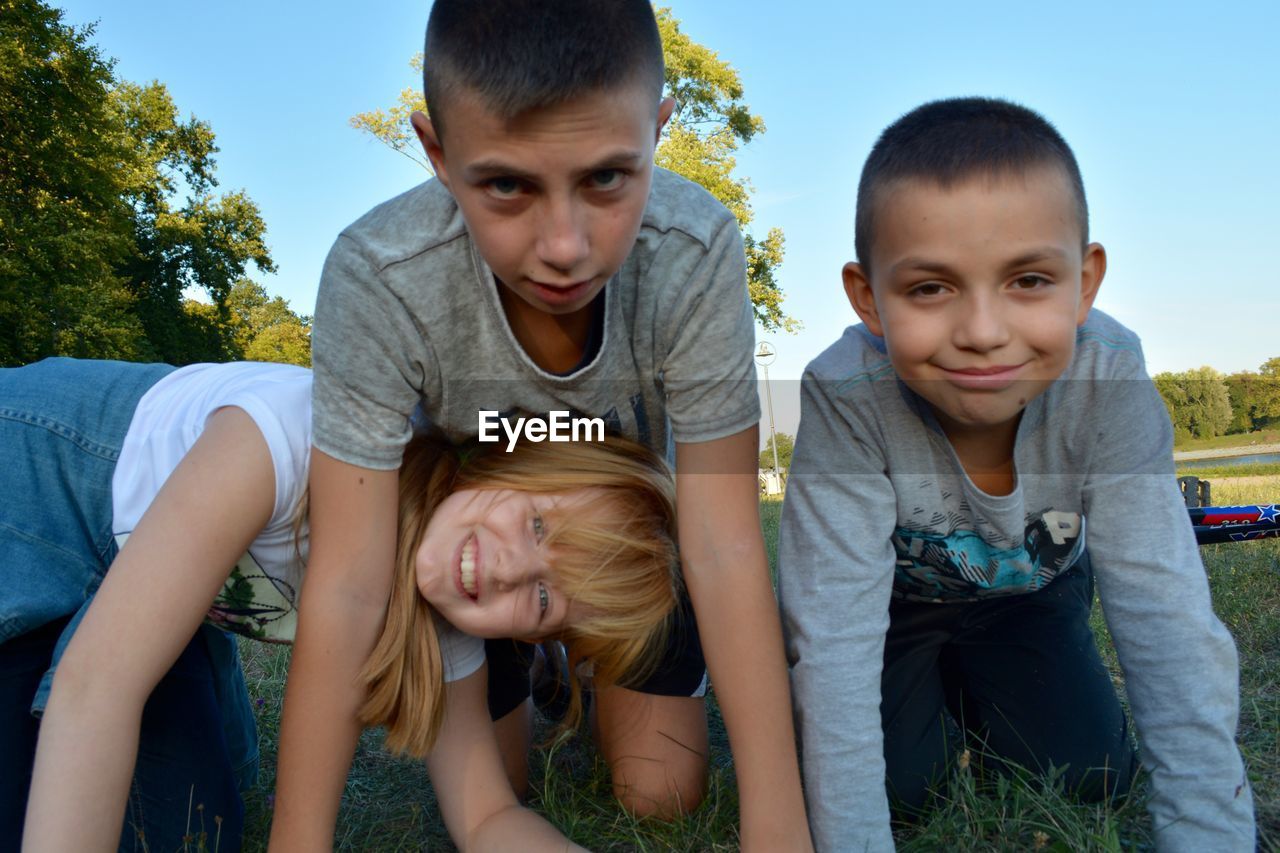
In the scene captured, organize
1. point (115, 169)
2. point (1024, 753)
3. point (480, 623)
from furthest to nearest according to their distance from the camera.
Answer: point (115, 169)
point (1024, 753)
point (480, 623)

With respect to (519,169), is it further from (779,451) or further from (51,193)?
(779,451)

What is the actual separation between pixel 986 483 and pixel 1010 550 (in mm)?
168

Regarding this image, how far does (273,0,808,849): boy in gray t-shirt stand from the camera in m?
1.69

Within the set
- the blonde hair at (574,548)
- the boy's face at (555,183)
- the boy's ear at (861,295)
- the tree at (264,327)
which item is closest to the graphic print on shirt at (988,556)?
the boy's ear at (861,295)

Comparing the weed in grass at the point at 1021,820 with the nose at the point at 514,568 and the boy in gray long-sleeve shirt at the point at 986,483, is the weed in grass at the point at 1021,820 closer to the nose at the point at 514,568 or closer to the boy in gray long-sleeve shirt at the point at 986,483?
the boy in gray long-sleeve shirt at the point at 986,483

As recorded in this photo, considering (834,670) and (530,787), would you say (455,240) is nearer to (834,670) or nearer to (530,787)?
(834,670)

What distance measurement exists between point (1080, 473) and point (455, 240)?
1421mm

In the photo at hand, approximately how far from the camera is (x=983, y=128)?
1927mm

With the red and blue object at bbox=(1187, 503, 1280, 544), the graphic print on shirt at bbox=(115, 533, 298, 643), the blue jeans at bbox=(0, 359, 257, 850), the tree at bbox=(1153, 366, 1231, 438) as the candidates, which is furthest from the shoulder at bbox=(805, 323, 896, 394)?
the tree at bbox=(1153, 366, 1231, 438)

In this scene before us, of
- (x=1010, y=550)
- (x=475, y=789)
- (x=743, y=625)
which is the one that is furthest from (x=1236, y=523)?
(x=475, y=789)

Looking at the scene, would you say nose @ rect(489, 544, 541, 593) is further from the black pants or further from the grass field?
the black pants

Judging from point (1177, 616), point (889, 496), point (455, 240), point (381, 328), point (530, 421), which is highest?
point (455, 240)

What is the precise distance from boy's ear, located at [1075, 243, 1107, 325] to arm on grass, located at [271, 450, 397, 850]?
145 centimetres

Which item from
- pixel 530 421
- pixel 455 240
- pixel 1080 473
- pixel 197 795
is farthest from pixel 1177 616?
pixel 197 795
